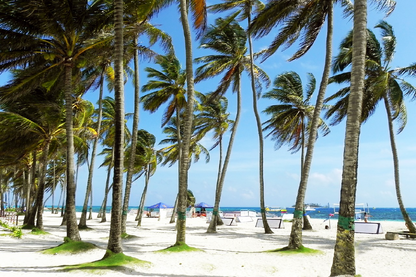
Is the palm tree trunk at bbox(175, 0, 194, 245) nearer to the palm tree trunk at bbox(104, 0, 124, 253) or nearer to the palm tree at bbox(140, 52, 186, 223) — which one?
the palm tree trunk at bbox(104, 0, 124, 253)

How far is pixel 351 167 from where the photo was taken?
263 inches

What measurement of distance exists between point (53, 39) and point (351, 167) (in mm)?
11346

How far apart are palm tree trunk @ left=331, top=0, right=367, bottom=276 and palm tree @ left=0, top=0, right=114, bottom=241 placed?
8.65m

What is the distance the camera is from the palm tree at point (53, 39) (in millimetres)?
10875

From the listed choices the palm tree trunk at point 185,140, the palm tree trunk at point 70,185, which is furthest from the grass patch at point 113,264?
the palm tree trunk at point 70,185

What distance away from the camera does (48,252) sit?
10.1 meters

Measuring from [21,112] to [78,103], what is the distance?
4.15m

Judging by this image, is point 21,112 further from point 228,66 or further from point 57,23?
point 228,66

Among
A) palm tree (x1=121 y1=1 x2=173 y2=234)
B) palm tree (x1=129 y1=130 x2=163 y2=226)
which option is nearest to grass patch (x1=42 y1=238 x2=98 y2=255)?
palm tree (x1=121 y1=1 x2=173 y2=234)

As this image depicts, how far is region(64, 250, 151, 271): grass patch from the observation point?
301 inches

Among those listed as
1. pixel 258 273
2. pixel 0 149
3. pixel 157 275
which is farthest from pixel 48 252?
pixel 0 149

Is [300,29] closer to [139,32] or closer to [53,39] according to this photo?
[139,32]

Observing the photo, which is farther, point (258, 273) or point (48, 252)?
point (48, 252)

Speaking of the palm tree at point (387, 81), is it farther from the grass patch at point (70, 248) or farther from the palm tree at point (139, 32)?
the grass patch at point (70, 248)
